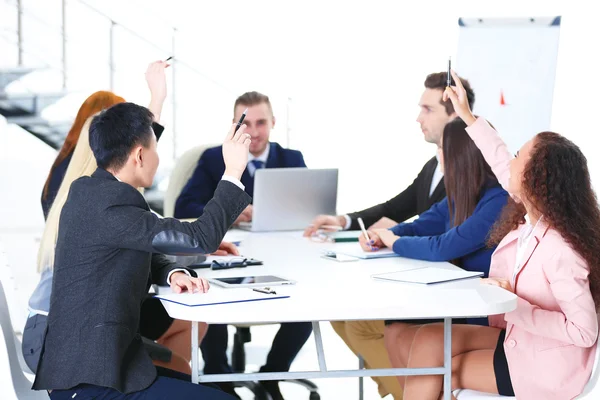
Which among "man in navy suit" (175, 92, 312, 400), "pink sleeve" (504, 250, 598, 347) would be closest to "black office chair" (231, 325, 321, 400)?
"man in navy suit" (175, 92, 312, 400)

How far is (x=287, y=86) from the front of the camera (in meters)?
8.45

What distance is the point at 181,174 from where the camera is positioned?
3908 millimetres

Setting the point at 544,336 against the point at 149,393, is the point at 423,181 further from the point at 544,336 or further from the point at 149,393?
the point at 149,393

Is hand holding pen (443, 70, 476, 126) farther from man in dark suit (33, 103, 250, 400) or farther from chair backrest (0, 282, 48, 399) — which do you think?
chair backrest (0, 282, 48, 399)

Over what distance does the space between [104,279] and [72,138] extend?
103 cm

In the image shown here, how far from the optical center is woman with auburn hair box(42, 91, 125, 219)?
9.20 feet

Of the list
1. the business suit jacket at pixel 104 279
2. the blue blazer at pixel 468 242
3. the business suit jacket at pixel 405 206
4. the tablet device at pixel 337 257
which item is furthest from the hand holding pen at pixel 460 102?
the business suit jacket at pixel 104 279

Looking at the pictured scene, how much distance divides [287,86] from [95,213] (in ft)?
21.7

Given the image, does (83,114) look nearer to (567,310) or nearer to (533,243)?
(533,243)

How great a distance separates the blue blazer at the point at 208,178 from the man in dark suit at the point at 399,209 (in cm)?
54

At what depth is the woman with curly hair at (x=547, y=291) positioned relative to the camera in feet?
6.61

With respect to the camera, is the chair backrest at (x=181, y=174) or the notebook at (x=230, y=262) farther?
the chair backrest at (x=181, y=174)

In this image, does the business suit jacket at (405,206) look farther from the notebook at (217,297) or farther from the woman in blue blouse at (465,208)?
the notebook at (217,297)

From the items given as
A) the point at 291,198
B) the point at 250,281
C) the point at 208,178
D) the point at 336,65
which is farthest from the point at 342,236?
the point at 336,65
